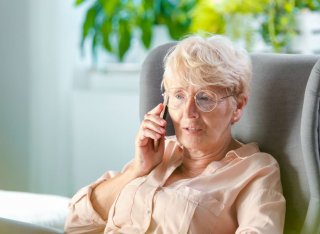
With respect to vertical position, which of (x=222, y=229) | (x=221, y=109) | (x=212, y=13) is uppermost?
(x=212, y=13)

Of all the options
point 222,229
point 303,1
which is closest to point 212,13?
point 303,1

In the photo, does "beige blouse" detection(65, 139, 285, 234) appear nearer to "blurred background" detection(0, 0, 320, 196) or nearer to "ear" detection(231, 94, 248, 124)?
"ear" detection(231, 94, 248, 124)

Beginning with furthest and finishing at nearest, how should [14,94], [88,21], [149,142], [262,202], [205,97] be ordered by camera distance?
1. [88,21]
2. [14,94]
3. [149,142]
4. [205,97]
5. [262,202]

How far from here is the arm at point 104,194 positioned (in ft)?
6.01

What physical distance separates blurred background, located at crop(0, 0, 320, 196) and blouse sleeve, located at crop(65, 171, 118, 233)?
1608 mm

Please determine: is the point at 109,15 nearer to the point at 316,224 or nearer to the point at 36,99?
the point at 36,99

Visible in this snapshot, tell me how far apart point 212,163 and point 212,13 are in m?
1.38

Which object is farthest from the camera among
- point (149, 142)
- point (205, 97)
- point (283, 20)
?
point (283, 20)

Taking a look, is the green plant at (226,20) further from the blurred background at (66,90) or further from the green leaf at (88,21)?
the green leaf at (88,21)

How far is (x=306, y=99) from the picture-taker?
161 cm

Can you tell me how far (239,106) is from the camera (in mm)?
1767

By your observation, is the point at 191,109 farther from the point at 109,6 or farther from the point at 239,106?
the point at 109,6

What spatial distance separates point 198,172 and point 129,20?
1.96 metres

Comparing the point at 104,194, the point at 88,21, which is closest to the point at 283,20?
the point at 88,21
